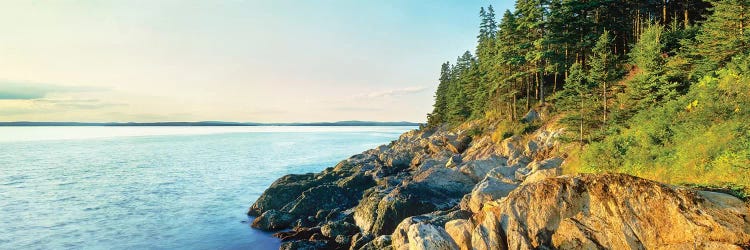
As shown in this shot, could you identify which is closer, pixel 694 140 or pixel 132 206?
pixel 694 140

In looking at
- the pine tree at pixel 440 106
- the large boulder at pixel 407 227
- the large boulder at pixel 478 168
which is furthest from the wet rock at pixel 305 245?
the pine tree at pixel 440 106

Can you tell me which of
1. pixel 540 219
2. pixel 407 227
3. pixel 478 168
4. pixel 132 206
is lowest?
pixel 132 206

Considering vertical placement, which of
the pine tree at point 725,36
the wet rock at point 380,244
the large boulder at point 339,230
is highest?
the pine tree at point 725,36

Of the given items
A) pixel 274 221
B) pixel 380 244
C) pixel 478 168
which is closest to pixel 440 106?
pixel 478 168

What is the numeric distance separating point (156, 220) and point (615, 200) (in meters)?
28.3

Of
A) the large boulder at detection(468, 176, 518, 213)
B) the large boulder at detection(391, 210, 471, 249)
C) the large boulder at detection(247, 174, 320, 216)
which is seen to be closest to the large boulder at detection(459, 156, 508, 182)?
the large boulder at detection(468, 176, 518, 213)

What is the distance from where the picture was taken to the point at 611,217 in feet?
33.2

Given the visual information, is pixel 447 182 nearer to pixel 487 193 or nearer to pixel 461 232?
pixel 487 193

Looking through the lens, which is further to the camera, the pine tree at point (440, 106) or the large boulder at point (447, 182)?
the pine tree at point (440, 106)

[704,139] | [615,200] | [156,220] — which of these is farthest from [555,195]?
[156,220]

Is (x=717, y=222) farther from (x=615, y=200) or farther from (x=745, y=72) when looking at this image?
(x=745, y=72)

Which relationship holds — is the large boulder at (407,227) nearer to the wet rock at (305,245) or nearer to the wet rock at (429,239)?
the wet rock at (429,239)

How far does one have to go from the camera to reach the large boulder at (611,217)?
8594 millimetres

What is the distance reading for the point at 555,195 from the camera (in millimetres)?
11172
